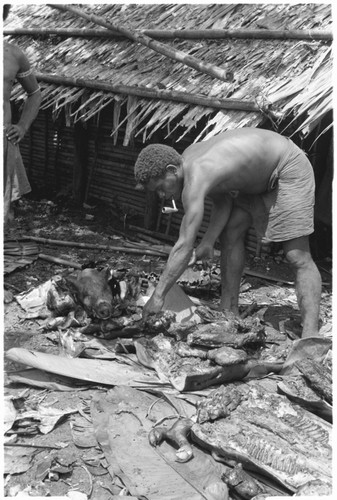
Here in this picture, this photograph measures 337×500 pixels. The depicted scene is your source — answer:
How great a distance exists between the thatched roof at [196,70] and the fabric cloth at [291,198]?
74 centimetres

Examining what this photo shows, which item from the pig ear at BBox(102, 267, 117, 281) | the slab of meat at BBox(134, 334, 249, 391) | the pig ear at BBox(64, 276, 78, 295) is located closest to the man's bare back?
the pig ear at BBox(102, 267, 117, 281)

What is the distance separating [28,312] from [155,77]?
352cm

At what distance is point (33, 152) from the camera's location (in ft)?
37.7

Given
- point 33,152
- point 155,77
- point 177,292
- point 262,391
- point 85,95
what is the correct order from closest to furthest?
point 262,391, point 177,292, point 155,77, point 85,95, point 33,152

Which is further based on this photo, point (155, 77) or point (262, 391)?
point (155, 77)

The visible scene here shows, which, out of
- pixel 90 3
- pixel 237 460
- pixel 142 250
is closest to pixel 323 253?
pixel 142 250

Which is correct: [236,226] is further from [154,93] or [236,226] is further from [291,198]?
[154,93]

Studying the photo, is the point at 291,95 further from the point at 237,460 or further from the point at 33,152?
the point at 33,152

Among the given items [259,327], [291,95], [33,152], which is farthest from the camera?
[33,152]

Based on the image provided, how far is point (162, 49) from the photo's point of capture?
691 cm

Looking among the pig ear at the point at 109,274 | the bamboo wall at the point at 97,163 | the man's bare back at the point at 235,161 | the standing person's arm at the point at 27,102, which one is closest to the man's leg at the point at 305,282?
the man's bare back at the point at 235,161

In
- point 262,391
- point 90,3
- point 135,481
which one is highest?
point 90,3

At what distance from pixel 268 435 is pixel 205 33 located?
17.6ft

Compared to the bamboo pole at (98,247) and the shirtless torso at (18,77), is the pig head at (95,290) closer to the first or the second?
the shirtless torso at (18,77)
